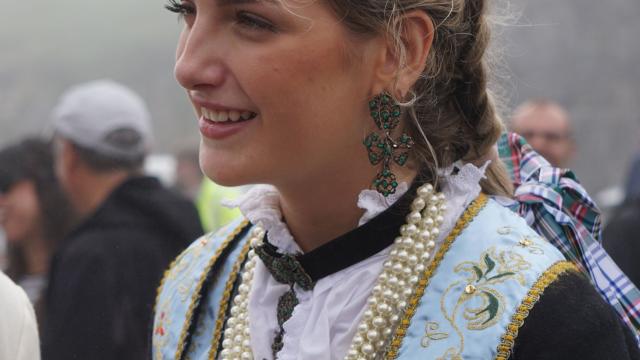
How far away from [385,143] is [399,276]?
0.83 feet

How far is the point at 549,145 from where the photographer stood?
546 centimetres

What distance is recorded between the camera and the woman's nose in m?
1.85

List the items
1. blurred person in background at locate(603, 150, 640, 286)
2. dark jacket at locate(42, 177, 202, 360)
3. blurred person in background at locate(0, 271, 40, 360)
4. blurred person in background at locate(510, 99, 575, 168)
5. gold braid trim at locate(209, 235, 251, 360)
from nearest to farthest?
blurred person in background at locate(0, 271, 40, 360)
gold braid trim at locate(209, 235, 251, 360)
dark jacket at locate(42, 177, 202, 360)
blurred person in background at locate(603, 150, 640, 286)
blurred person in background at locate(510, 99, 575, 168)

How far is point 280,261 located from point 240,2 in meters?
0.53

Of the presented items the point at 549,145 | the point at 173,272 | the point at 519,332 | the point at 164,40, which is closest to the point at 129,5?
the point at 164,40

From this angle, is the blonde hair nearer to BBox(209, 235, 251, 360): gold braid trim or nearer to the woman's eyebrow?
the woman's eyebrow

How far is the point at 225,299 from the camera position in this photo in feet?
7.30

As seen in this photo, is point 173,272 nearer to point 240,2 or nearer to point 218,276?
point 218,276

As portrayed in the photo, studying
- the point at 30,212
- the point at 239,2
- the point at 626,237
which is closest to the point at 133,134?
the point at 30,212

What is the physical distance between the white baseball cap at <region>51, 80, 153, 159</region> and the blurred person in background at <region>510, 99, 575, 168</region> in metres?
2.18

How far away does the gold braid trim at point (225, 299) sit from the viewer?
7.13 ft

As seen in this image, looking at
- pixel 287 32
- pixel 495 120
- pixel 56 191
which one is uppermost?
pixel 287 32

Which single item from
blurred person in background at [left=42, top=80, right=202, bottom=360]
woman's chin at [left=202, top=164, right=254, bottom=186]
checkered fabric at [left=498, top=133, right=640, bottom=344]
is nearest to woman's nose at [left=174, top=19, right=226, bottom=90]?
woman's chin at [left=202, top=164, right=254, bottom=186]

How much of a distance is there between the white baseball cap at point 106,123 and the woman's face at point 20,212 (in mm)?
303
